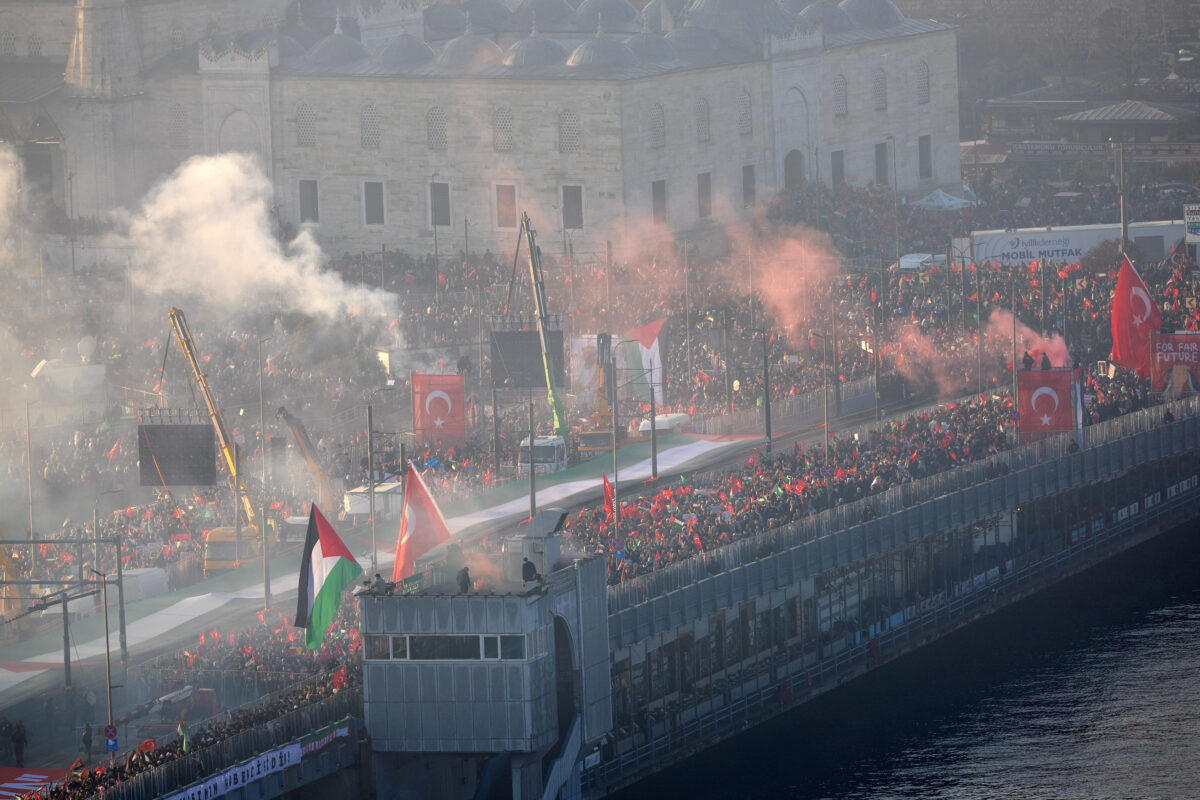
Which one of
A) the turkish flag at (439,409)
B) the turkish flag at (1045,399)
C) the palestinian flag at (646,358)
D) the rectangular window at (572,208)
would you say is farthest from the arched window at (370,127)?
the turkish flag at (1045,399)

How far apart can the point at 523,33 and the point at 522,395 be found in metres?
37.1

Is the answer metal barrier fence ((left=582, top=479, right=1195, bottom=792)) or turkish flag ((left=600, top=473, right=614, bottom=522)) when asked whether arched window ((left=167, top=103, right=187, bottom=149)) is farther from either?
turkish flag ((left=600, top=473, right=614, bottom=522))

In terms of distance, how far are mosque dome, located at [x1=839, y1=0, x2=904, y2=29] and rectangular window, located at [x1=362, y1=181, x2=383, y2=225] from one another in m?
29.7

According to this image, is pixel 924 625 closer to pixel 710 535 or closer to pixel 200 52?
pixel 710 535

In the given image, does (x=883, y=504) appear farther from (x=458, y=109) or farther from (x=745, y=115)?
(x=745, y=115)

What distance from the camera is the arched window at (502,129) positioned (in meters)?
116

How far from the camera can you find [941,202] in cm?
12619

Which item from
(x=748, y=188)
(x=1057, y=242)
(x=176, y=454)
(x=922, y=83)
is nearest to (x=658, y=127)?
(x=748, y=188)

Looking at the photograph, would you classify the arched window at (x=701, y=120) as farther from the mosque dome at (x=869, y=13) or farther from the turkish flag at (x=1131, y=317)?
the turkish flag at (x=1131, y=317)

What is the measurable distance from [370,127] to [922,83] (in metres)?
32.9

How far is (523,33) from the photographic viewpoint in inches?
5079

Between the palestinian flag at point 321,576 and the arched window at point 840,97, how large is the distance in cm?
6991

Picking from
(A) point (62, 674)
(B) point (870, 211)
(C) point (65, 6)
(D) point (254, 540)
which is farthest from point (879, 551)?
(C) point (65, 6)

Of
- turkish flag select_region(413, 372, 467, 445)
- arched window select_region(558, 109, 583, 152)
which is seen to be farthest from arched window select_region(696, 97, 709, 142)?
turkish flag select_region(413, 372, 467, 445)
